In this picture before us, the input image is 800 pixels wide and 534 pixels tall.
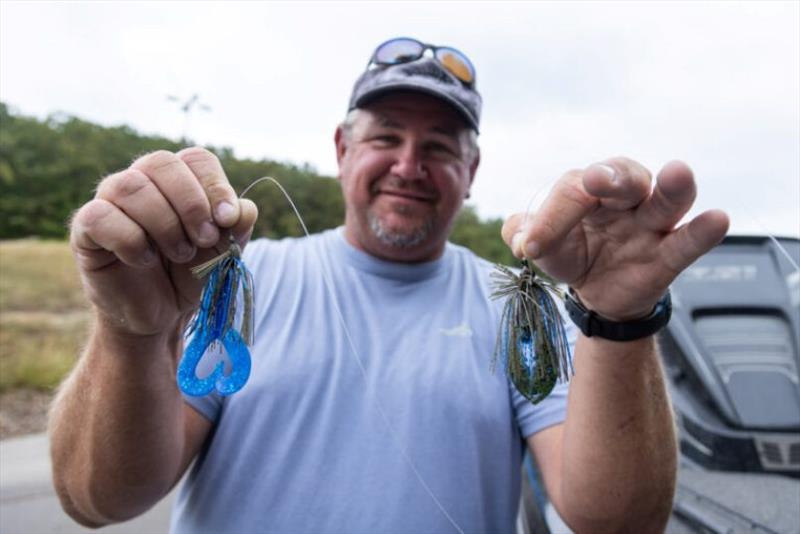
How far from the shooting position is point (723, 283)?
107 inches

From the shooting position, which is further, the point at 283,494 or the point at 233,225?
the point at 283,494

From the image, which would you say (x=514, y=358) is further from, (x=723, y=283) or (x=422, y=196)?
(x=723, y=283)

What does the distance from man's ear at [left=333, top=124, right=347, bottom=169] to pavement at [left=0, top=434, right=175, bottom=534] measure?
5.91 feet

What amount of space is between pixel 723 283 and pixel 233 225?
230 cm

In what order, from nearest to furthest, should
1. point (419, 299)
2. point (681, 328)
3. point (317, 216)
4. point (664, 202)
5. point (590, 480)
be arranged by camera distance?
point (664, 202), point (590, 480), point (419, 299), point (681, 328), point (317, 216)

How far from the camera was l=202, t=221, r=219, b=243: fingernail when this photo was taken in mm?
1291

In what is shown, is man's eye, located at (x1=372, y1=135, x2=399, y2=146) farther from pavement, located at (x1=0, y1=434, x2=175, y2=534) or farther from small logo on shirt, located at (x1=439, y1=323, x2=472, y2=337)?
pavement, located at (x1=0, y1=434, x2=175, y2=534)

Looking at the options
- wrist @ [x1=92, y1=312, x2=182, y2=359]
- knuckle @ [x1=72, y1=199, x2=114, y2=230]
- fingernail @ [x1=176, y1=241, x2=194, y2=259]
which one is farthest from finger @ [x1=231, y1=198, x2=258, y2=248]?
wrist @ [x1=92, y1=312, x2=182, y2=359]

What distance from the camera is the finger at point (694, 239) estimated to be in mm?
1240

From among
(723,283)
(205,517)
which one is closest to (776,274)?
(723,283)

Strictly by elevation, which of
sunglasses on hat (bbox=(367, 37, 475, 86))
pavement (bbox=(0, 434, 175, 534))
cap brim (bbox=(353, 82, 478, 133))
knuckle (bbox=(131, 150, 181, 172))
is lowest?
pavement (bbox=(0, 434, 175, 534))

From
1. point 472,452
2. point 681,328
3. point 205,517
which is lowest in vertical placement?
point 205,517

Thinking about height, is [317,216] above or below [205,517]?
above

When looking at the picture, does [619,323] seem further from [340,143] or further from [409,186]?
[340,143]
